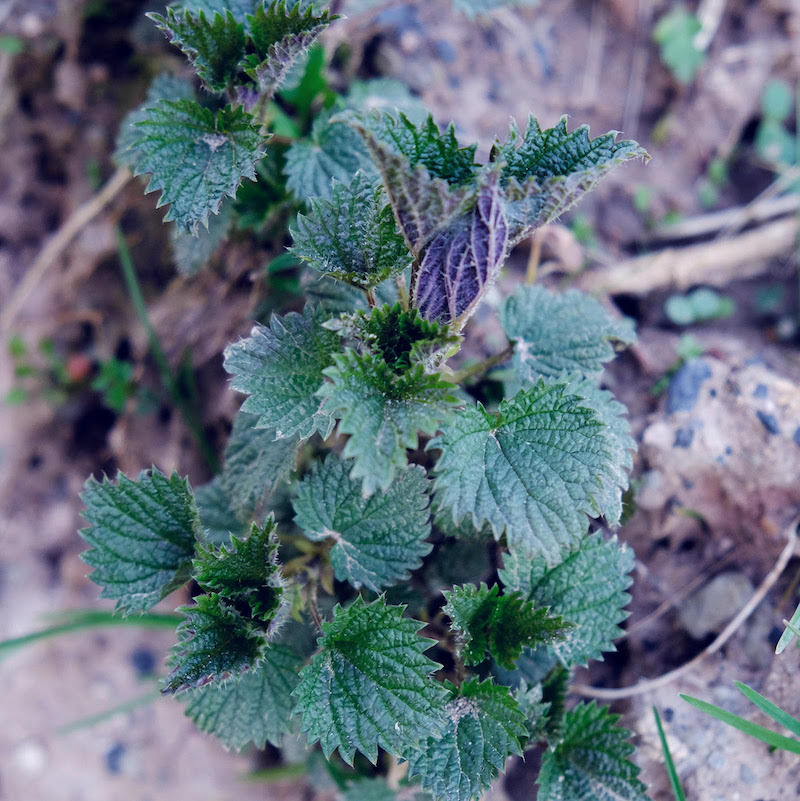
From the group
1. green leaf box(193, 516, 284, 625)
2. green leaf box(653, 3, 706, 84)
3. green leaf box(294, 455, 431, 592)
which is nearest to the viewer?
green leaf box(193, 516, 284, 625)

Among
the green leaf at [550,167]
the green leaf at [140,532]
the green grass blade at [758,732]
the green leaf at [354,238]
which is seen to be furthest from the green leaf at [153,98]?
the green grass blade at [758,732]

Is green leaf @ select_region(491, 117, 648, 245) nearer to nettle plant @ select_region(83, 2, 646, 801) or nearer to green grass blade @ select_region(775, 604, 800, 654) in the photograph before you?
nettle plant @ select_region(83, 2, 646, 801)

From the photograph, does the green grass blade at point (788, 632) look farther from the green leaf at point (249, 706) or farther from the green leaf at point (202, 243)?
the green leaf at point (202, 243)

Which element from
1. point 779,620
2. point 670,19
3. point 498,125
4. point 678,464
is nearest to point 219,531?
point 678,464

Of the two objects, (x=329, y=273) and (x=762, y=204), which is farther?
(x=762, y=204)

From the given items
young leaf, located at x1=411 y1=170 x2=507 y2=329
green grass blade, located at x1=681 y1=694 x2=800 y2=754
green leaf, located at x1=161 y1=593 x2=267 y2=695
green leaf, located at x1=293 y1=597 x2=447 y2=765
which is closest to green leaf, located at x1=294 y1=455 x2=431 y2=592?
green leaf, located at x1=293 y1=597 x2=447 y2=765

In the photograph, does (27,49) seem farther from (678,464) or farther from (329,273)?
(678,464)

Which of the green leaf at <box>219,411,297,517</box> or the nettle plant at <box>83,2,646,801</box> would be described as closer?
the nettle plant at <box>83,2,646,801</box>
